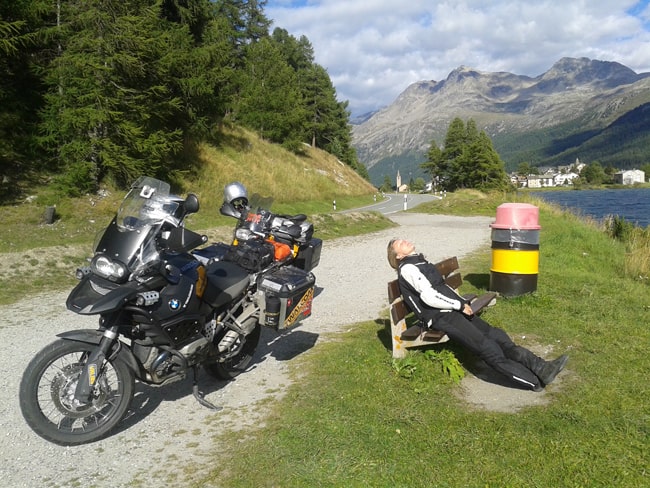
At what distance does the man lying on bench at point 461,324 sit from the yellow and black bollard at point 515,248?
2.59m

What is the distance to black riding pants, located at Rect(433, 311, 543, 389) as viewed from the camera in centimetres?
459

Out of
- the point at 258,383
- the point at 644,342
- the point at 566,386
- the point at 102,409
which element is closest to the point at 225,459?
the point at 102,409

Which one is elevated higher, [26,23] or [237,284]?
[26,23]

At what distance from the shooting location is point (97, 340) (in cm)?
386

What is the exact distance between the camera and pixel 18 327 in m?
7.21

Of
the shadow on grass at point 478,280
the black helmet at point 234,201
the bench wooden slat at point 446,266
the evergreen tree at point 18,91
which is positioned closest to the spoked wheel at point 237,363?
the black helmet at point 234,201

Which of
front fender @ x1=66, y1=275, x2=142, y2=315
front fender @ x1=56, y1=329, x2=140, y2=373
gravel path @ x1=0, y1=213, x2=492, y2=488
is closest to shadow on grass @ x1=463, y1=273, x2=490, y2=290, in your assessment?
gravel path @ x1=0, y1=213, x2=492, y2=488

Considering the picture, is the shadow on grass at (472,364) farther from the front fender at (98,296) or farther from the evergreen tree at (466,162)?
the evergreen tree at (466,162)

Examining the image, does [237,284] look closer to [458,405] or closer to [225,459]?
[225,459]

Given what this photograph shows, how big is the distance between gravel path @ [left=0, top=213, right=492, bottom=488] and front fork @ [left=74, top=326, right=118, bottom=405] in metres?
0.45

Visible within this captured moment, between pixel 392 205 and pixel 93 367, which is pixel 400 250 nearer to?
pixel 93 367

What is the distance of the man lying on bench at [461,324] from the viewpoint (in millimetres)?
4613

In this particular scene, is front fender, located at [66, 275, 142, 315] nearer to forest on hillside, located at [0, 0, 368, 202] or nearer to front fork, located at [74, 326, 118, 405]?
front fork, located at [74, 326, 118, 405]

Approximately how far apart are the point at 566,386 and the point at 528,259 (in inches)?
122
